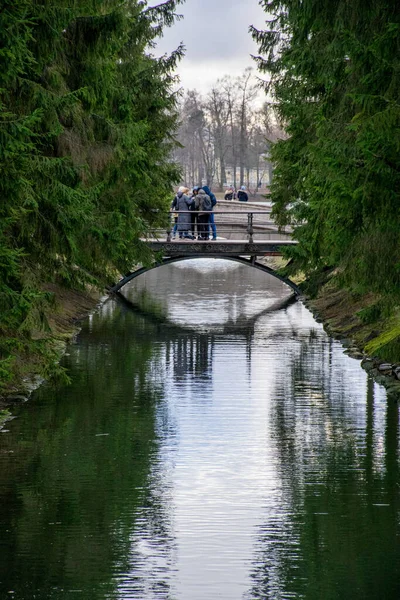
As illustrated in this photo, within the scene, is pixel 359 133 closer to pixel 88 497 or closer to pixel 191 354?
pixel 88 497

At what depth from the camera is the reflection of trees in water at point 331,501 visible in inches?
404

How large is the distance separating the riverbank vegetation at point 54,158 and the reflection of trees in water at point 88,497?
1.05m

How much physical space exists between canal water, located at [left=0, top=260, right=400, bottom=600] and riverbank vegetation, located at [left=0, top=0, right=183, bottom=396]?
4.54 feet

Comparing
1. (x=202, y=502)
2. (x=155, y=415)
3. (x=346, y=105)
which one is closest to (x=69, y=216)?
(x=155, y=415)

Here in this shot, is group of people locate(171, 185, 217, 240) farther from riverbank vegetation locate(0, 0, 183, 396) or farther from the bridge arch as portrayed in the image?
riverbank vegetation locate(0, 0, 183, 396)

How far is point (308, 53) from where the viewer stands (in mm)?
18922

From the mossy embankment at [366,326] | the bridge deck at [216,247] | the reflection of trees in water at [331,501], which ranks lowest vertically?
the reflection of trees in water at [331,501]

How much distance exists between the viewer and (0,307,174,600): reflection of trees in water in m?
10.3

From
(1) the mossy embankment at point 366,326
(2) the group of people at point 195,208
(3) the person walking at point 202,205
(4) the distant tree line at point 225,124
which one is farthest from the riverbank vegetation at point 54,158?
(4) the distant tree line at point 225,124

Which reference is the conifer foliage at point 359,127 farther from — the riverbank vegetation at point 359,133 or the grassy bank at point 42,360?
the grassy bank at point 42,360

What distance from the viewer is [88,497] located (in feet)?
42.3

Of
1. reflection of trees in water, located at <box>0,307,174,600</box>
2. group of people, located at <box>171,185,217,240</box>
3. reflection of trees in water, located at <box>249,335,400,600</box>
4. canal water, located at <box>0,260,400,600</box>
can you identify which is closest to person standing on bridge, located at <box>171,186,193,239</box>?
group of people, located at <box>171,185,217,240</box>

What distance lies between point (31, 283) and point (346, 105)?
5.24 meters

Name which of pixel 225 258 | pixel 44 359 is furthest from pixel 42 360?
pixel 225 258
